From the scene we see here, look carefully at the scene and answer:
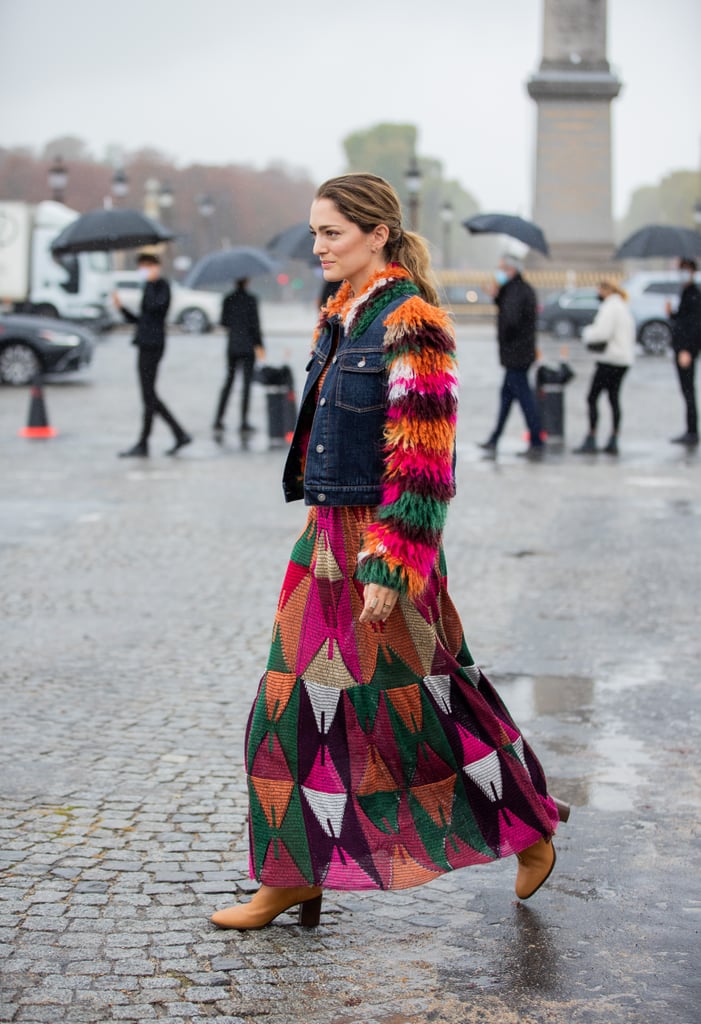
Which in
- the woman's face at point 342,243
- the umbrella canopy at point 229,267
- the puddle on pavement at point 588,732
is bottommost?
the puddle on pavement at point 588,732

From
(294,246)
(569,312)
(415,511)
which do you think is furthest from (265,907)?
(569,312)

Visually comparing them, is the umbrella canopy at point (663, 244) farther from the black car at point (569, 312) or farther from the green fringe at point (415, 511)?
the black car at point (569, 312)

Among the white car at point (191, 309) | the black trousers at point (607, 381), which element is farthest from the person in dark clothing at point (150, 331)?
the white car at point (191, 309)

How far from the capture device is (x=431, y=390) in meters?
3.49

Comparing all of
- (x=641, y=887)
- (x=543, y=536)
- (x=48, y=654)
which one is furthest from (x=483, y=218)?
(x=641, y=887)

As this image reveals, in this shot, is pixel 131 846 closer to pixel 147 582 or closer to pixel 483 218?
pixel 147 582

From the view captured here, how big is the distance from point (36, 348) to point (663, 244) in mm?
8597

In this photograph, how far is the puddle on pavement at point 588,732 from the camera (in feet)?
16.2

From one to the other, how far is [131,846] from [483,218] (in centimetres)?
1185

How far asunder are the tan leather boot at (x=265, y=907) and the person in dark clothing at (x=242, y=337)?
1264 centimetres

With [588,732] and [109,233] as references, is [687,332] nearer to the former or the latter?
[109,233]

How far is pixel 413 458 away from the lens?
3.48 metres

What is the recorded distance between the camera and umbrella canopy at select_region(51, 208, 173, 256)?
15.6m

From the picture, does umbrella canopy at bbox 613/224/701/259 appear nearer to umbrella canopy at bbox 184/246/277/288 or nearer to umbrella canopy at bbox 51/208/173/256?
umbrella canopy at bbox 184/246/277/288
